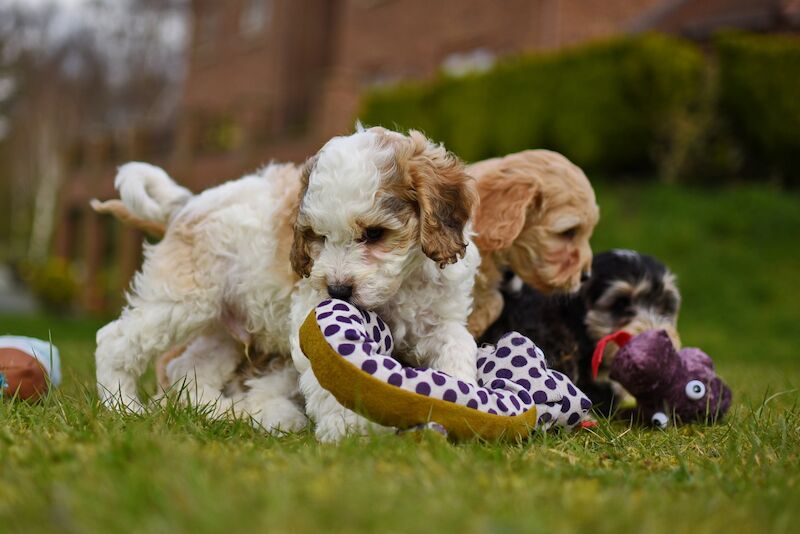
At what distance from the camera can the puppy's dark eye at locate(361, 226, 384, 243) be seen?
3.39 metres

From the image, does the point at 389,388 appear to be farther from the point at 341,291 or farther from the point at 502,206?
the point at 502,206

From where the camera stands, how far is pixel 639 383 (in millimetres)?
3977

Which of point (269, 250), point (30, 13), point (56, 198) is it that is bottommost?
point (56, 198)

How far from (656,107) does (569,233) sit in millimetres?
8714

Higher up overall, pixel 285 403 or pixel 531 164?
pixel 531 164

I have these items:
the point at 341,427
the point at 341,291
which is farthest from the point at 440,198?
the point at 341,427

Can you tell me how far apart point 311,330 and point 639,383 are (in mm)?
1831

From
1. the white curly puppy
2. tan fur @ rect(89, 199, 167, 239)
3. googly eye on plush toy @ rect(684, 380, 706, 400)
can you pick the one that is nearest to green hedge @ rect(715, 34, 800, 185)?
googly eye on plush toy @ rect(684, 380, 706, 400)

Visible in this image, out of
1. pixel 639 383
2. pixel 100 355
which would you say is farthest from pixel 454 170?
pixel 100 355

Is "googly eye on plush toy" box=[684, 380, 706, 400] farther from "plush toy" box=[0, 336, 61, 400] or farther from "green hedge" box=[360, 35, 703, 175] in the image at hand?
"green hedge" box=[360, 35, 703, 175]

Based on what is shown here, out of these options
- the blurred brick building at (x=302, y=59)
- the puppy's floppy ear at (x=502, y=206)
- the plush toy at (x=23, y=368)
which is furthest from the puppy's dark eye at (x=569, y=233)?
the blurred brick building at (x=302, y=59)

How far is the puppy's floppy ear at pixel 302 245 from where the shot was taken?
11.6ft

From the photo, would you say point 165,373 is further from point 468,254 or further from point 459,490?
point 459,490

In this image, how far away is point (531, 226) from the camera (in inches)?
177
